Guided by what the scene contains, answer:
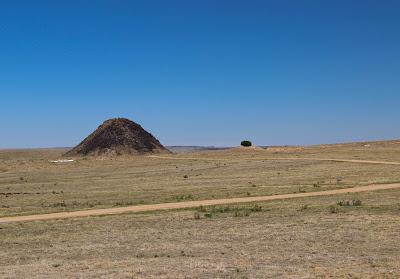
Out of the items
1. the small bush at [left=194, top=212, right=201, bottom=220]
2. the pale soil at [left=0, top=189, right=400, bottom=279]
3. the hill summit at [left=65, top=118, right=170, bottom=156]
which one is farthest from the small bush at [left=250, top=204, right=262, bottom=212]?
the hill summit at [left=65, top=118, right=170, bottom=156]

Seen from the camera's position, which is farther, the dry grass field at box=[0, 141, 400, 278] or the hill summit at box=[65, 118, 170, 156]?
the hill summit at box=[65, 118, 170, 156]

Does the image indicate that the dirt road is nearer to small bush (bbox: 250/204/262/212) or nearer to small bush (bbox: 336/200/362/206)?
small bush (bbox: 250/204/262/212)

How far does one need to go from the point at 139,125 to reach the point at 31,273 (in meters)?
105

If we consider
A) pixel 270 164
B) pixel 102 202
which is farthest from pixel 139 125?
pixel 102 202

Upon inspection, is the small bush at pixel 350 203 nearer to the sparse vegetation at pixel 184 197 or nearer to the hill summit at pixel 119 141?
the sparse vegetation at pixel 184 197

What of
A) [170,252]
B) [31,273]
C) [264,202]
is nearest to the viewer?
[31,273]

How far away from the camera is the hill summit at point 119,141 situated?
10844 centimetres

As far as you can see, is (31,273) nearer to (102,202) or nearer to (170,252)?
(170,252)

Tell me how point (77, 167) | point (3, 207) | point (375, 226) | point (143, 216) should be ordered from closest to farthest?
1. point (375, 226)
2. point (143, 216)
3. point (3, 207)
4. point (77, 167)

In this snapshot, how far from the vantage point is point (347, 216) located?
83.8 ft

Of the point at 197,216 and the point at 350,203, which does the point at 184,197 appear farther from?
the point at 350,203

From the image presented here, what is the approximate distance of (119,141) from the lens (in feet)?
362

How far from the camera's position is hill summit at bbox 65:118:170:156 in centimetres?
10844

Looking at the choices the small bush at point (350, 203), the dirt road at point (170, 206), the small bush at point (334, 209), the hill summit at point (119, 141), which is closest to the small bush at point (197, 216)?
the dirt road at point (170, 206)
